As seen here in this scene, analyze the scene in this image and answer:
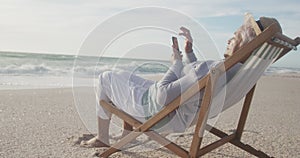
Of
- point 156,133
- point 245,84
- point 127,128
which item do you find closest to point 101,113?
point 127,128

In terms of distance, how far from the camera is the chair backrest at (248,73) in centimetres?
283

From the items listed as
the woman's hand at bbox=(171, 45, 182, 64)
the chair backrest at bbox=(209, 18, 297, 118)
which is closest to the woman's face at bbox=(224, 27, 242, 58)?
the chair backrest at bbox=(209, 18, 297, 118)

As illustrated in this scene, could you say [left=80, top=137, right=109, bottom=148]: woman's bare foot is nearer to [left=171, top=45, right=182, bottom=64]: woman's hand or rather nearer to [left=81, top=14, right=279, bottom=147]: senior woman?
[left=81, top=14, right=279, bottom=147]: senior woman

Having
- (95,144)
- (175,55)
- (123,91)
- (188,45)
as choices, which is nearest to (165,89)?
(175,55)

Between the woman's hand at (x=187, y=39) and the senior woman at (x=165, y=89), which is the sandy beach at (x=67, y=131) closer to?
the senior woman at (x=165, y=89)

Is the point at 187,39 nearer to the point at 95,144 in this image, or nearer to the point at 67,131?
the point at 95,144

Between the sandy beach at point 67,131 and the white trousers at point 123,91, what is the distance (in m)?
0.46

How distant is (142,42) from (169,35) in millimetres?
225

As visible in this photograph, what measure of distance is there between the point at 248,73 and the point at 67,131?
8.28 ft

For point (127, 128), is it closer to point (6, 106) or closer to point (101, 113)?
point (101, 113)

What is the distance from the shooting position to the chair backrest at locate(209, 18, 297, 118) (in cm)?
283

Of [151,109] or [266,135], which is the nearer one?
[151,109]

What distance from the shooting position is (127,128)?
4.00 metres

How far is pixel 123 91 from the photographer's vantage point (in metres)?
3.53
